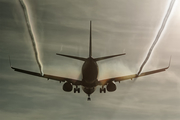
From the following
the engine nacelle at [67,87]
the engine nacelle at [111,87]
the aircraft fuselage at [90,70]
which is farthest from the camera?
the engine nacelle at [111,87]

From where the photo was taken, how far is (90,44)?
53.2 meters

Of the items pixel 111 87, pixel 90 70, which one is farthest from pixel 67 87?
pixel 90 70

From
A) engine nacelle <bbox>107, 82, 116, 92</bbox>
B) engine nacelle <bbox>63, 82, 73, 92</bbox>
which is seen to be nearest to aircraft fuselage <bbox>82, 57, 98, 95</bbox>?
engine nacelle <bbox>63, 82, 73, 92</bbox>

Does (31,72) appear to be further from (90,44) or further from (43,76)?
(90,44)

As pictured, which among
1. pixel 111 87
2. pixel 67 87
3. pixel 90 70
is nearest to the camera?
pixel 90 70

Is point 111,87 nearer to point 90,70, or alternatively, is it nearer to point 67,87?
point 67,87

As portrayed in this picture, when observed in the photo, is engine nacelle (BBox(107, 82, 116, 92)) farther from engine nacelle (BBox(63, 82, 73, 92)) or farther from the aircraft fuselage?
engine nacelle (BBox(63, 82, 73, 92))

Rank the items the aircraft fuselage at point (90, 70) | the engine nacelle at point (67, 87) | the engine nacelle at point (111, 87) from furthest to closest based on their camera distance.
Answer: the engine nacelle at point (111, 87) < the engine nacelle at point (67, 87) < the aircraft fuselage at point (90, 70)

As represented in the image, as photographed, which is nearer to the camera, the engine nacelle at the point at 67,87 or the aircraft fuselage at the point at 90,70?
the aircraft fuselage at the point at 90,70

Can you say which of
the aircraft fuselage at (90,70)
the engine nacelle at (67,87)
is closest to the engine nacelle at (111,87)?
the aircraft fuselage at (90,70)

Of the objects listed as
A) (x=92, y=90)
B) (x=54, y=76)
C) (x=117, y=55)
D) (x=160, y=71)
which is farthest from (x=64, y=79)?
(x=160, y=71)

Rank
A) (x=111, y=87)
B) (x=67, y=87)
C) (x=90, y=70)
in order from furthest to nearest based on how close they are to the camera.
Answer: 1. (x=111, y=87)
2. (x=67, y=87)
3. (x=90, y=70)

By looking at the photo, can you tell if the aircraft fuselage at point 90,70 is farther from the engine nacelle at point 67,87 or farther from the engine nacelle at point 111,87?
the engine nacelle at point 111,87

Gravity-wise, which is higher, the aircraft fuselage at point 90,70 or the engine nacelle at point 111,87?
the aircraft fuselage at point 90,70
